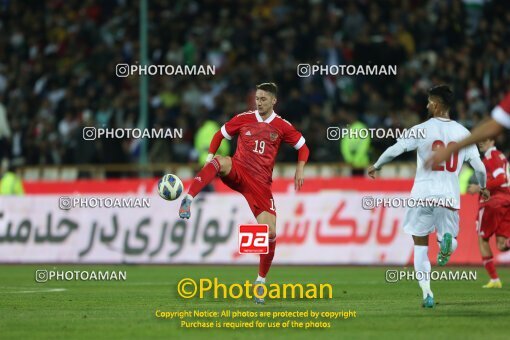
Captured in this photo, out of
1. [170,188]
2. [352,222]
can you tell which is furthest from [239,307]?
[352,222]

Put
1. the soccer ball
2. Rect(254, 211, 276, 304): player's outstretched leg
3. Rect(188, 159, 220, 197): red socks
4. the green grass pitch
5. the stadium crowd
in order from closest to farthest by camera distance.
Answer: the green grass pitch
Rect(188, 159, 220, 197): red socks
the soccer ball
Rect(254, 211, 276, 304): player's outstretched leg
the stadium crowd

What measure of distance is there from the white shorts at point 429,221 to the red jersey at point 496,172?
4488mm

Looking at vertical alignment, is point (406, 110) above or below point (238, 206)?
above

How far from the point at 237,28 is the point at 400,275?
1148 centimetres

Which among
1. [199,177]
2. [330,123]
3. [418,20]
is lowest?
[199,177]

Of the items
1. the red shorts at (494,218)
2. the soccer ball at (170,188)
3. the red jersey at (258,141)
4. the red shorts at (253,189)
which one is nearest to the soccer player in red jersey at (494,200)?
the red shorts at (494,218)

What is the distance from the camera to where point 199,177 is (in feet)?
42.9

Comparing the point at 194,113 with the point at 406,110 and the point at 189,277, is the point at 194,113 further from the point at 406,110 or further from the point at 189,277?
the point at 189,277

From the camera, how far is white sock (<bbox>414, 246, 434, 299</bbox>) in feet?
41.5

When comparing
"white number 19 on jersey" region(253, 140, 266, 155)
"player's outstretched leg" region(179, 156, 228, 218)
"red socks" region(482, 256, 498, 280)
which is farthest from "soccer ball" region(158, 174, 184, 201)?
"red socks" region(482, 256, 498, 280)

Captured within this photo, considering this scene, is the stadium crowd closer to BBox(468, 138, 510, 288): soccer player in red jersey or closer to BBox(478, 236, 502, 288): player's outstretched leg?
BBox(468, 138, 510, 288): soccer player in red jersey

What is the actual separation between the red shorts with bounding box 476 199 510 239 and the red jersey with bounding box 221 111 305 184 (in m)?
4.76

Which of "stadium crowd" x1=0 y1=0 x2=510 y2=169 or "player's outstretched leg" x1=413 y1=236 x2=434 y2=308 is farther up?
"stadium crowd" x1=0 y1=0 x2=510 y2=169

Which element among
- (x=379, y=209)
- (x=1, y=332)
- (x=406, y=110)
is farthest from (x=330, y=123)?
(x=1, y=332)
